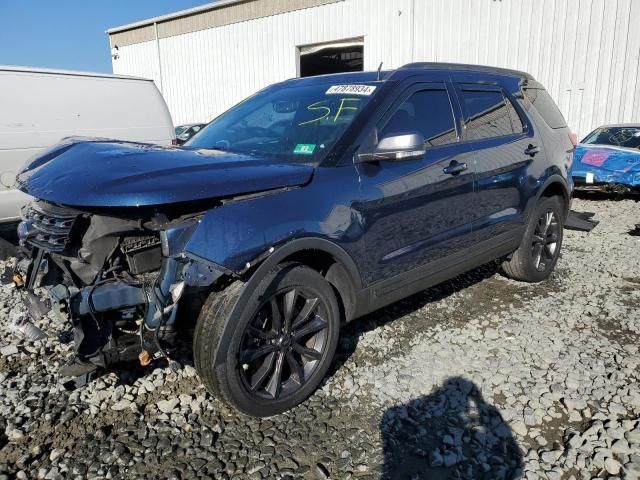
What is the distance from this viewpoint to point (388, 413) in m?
2.65

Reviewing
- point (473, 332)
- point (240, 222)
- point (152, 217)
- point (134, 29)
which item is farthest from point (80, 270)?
point (134, 29)

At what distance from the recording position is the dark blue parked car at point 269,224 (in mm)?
2221

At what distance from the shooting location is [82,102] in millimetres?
5816

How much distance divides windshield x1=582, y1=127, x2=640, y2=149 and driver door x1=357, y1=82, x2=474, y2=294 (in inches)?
315

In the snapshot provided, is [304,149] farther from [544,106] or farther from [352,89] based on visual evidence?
[544,106]

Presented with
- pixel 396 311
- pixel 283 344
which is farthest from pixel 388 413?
pixel 396 311

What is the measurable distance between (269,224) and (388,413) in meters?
1.26

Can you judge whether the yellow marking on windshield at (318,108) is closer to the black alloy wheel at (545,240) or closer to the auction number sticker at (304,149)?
the auction number sticker at (304,149)

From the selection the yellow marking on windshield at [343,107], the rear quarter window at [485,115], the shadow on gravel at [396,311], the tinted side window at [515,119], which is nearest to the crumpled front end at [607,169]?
the shadow on gravel at [396,311]

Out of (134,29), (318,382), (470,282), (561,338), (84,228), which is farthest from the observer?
Result: (134,29)

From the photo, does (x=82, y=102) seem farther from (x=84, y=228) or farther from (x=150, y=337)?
(x=150, y=337)

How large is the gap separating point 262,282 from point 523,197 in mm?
2772

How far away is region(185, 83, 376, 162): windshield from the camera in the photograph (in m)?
2.90

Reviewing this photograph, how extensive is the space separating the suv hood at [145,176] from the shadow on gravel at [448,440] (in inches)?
56.2
